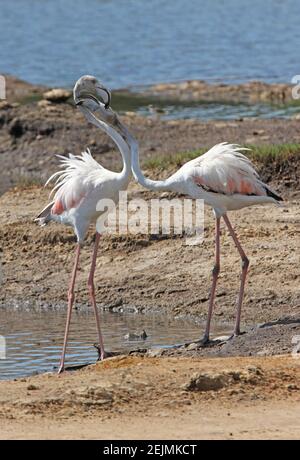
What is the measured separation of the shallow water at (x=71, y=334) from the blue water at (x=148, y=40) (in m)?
14.5

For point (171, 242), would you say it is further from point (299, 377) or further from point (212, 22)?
point (212, 22)

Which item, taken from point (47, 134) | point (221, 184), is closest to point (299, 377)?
point (221, 184)

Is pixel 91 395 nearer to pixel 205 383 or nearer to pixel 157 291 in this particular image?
pixel 205 383

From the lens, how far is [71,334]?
401 inches

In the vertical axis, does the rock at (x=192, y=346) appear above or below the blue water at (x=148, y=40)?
below

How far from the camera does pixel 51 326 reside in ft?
34.5

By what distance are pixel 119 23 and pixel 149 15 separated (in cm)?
281

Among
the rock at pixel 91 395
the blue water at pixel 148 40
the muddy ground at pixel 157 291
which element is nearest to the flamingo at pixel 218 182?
the muddy ground at pixel 157 291

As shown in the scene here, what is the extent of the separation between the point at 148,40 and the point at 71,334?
2478cm

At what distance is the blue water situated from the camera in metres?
27.1

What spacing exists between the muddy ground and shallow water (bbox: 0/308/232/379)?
0.70 ft

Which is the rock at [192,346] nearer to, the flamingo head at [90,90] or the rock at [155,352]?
the rock at [155,352]

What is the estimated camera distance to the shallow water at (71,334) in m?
9.21

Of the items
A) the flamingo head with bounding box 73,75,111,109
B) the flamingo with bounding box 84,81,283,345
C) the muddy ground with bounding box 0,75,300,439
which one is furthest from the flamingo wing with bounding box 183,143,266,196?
the muddy ground with bounding box 0,75,300,439
